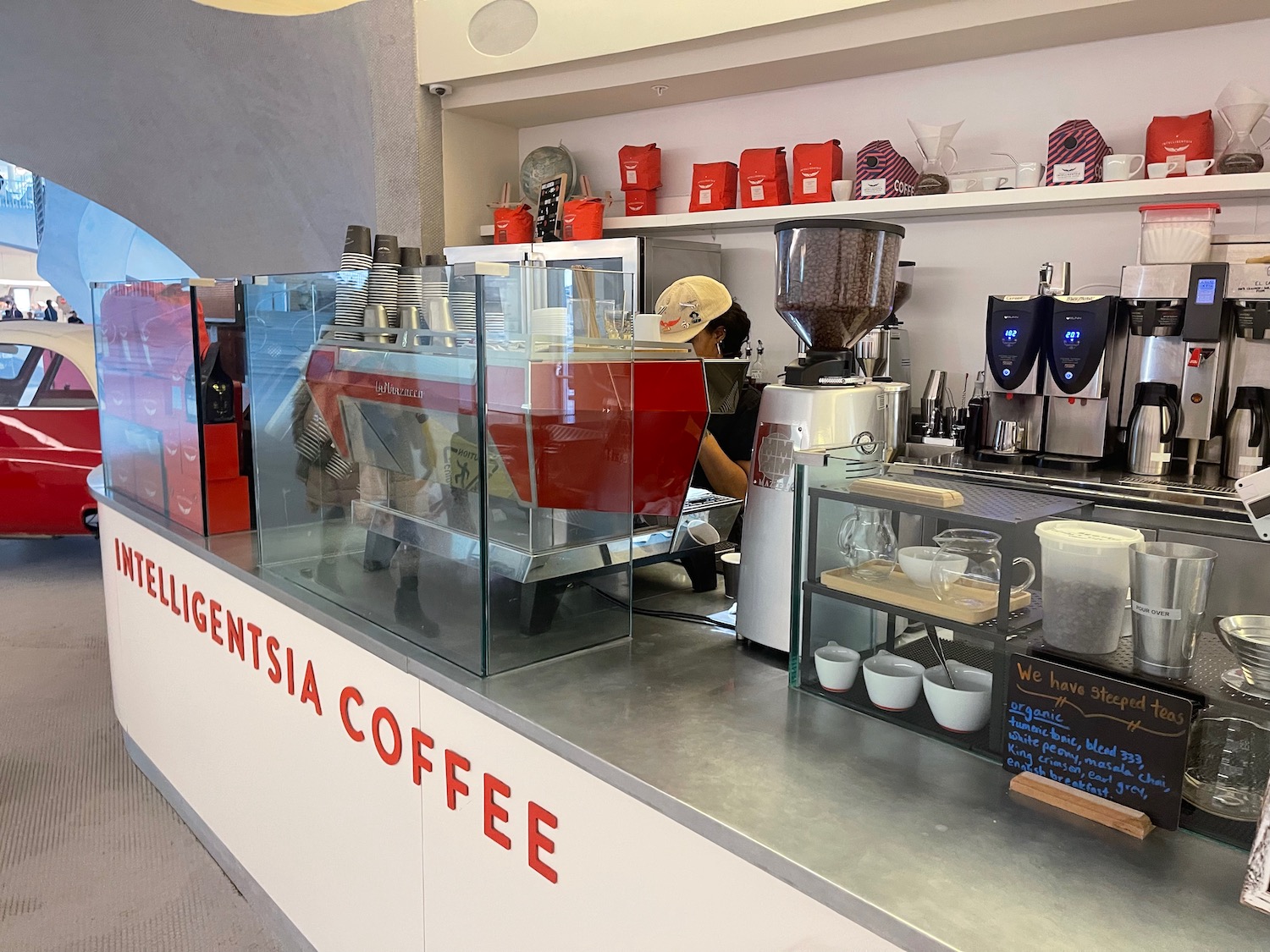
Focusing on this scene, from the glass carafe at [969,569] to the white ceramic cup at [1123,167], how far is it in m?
2.74

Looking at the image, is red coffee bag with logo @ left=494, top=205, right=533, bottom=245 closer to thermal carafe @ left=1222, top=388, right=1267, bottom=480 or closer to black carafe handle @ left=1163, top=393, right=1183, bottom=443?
black carafe handle @ left=1163, top=393, right=1183, bottom=443

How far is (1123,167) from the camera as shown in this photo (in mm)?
3350

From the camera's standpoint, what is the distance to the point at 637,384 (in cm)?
159

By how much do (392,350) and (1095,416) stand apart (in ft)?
8.44

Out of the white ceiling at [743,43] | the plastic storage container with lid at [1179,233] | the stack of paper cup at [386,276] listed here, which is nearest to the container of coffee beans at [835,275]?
the stack of paper cup at [386,276]

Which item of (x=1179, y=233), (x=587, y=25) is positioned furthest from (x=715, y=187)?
(x=1179, y=233)

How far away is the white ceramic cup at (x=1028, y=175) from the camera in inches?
138

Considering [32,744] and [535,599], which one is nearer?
[535,599]

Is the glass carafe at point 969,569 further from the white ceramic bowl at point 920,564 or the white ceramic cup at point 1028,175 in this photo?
the white ceramic cup at point 1028,175

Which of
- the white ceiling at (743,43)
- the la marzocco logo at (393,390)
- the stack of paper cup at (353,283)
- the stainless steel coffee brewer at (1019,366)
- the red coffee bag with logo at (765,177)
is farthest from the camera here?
the red coffee bag with logo at (765,177)

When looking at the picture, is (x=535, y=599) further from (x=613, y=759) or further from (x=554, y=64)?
(x=554, y=64)

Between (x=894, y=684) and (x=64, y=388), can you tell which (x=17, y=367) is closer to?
(x=64, y=388)

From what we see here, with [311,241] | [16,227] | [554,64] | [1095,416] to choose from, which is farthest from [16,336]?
[16,227]

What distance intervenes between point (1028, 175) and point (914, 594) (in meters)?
2.80
